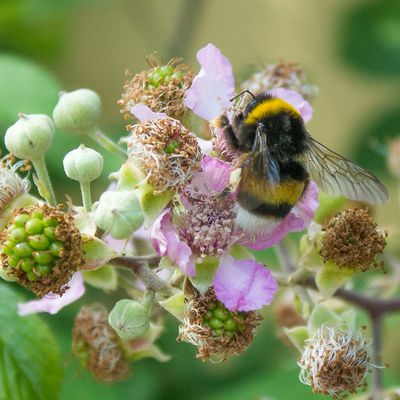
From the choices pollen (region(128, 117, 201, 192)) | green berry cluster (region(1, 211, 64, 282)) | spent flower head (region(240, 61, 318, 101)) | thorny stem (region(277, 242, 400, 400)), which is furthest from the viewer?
spent flower head (region(240, 61, 318, 101))

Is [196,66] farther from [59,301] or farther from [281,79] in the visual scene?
[59,301]

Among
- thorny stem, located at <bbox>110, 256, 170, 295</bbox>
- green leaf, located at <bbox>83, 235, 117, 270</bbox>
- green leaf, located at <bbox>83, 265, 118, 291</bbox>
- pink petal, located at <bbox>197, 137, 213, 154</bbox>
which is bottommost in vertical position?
green leaf, located at <bbox>83, 265, 118, 291</bbox>

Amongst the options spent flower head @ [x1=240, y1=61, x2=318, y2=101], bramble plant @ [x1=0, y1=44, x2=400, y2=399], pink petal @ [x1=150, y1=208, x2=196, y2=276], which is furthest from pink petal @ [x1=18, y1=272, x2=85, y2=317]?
spent flower head @ [x1=240, y1=61, x2=318, y2=101]

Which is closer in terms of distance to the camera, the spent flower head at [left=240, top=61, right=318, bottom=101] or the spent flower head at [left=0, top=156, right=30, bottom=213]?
the spent flower head at [left=0, top=156, right=30, bottom=213]

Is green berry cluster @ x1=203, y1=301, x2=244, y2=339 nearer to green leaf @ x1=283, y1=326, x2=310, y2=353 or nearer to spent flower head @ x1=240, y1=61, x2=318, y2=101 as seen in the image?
green leaf @ x1=283, y1=326, x2=310, y2=353

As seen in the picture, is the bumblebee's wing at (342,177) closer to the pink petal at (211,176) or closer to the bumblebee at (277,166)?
the bumblebee at (277,166)

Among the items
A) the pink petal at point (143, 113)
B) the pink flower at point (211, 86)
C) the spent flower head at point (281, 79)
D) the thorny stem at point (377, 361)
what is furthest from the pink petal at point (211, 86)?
the thorny stem at point (377, 361)

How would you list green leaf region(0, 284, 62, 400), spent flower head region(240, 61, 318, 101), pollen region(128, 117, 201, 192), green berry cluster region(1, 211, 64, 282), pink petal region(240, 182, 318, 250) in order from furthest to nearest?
A: spent flower head region(240, 61, 318, 101) < green leaf region(0, 284, 62, 400) < pink petal region(240, 182, 318, 250) < pollen region(128, 117, 201, 192) < green berry cluster region(1, 211, 64, 282)
